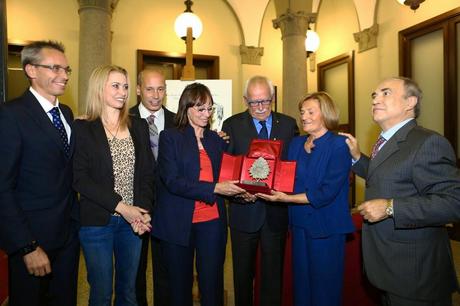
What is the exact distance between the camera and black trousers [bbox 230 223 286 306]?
104 inches

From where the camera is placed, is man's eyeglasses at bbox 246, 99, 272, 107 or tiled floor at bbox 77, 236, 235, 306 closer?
man's eyeglasses at bbox 246, 99, 272, 107

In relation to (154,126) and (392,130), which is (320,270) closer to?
(392,130)

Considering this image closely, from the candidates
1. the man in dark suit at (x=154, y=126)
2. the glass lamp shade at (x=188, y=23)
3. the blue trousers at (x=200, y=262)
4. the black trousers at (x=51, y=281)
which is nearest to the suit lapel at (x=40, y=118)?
the black trousers at (x=51, y=281)

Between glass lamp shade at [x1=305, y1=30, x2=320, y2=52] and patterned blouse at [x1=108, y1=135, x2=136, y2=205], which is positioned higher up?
glass lamp shade at [x1=305, y1=30, x2=320, y2=52]

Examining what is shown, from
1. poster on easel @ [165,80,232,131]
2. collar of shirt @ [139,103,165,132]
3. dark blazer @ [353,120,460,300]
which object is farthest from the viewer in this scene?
poster on easel @ [165,80,232,131]

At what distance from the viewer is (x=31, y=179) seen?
79.2 inches

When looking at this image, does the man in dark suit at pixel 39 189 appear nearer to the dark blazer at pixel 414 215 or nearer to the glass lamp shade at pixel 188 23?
the dark blazer at pixel 414 215

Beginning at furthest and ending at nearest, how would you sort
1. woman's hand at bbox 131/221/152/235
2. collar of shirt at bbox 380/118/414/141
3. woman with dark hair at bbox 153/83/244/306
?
woman with dark hair at bbox 153/83/244/306 → woman's hand at bbox 131/221/152/235 → collar of shirt at bbox 380/118/414/141

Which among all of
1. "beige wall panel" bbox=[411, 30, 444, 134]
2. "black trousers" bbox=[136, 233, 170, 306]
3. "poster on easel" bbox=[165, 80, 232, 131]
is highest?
"beige wall panel" bbox=[411, 30, 444, 134]

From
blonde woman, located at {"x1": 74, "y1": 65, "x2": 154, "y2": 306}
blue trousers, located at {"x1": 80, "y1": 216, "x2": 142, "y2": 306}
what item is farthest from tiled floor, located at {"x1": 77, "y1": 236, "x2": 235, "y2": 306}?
blonde woman, located at {"x1": 74, "y1": 65, "x2": 154, "y2": 306}

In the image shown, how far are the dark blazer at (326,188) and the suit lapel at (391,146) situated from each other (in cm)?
33

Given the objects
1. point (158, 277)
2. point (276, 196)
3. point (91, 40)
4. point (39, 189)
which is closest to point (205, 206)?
point (276, 196)

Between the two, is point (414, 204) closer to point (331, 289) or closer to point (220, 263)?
point (331, 289)

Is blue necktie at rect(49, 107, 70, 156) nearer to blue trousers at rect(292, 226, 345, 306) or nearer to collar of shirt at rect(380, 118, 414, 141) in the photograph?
blue trousers at rect(292, 226, 345, 306)
